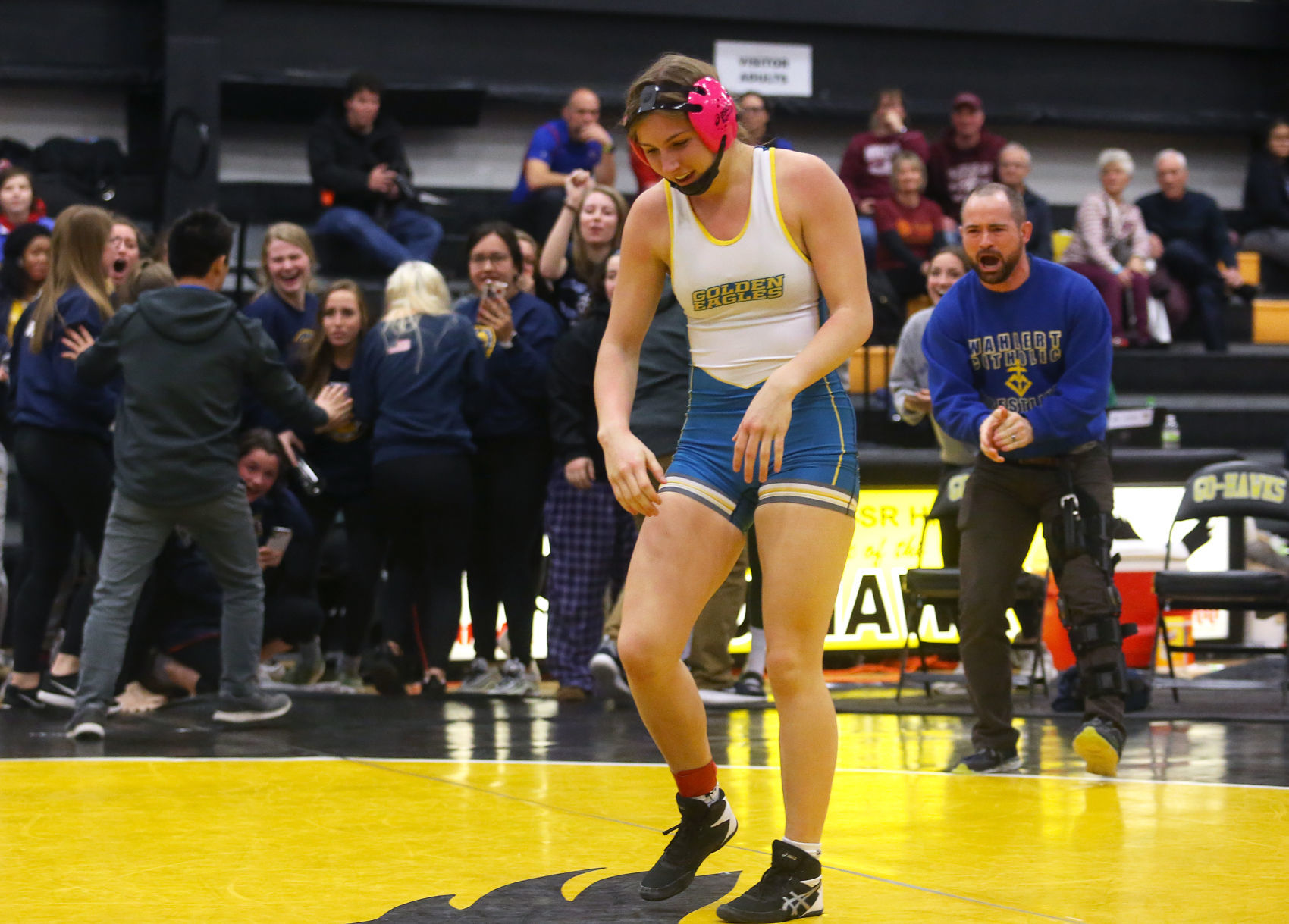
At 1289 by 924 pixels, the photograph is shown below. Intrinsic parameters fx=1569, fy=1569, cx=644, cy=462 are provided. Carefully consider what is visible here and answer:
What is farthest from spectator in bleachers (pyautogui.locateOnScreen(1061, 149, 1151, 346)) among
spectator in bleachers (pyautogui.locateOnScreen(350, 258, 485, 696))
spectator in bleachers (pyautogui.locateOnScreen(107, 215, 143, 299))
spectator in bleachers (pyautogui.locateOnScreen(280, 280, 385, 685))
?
spectator in bleachers (pyautogui.locateOnScreen(107, 215, 143, 299))

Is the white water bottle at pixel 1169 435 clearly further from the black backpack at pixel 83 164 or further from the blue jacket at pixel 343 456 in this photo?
the black backpack at pixel 83 164

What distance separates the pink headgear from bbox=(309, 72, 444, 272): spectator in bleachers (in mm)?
6387

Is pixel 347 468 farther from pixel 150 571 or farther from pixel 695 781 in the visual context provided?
pixel 695 781

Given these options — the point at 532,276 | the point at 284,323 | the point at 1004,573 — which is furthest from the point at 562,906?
the point at 532,276

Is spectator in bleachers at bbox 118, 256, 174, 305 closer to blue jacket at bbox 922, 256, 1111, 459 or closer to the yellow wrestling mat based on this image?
the yellow wrestling mat

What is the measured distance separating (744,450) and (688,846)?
88cm

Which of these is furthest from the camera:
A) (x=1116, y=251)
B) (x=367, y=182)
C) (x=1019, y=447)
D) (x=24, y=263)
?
(x=1116, y=251)

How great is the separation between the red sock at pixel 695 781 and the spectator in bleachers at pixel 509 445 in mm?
3797

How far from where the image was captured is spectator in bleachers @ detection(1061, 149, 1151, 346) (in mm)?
11062

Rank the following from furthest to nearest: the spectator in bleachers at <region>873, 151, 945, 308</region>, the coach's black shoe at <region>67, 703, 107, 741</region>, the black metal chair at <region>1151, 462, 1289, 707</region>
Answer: the spectator in bleachers at <region>873, 151, 945, 308</region>
the black metal chair at <region>1151, 462, 1289, 707</region>
the coach's black shoe at <region>67, 703, 107, 741</region>

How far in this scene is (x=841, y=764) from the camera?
17.3ft

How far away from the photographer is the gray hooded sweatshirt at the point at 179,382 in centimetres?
575

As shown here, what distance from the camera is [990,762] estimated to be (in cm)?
510

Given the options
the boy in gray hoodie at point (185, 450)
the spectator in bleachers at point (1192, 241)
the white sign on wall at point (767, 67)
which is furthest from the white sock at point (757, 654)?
the white sign on wall at point (767, 67)
